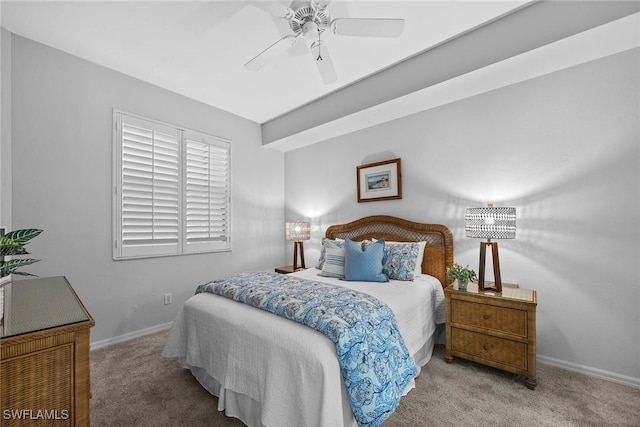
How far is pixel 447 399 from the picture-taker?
1.93m

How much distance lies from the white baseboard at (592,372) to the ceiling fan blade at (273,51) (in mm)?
3344

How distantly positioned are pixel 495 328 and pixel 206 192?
11.3 feet

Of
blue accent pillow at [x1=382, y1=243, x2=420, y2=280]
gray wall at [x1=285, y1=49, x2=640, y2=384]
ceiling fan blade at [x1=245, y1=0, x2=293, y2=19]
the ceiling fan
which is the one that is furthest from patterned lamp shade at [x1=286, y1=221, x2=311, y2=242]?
ceiling fan blade at [x1=245, y1=0, x2=293, y2=19]

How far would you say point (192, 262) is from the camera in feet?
11.5

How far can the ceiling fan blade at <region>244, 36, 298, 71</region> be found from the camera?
1.93 meters

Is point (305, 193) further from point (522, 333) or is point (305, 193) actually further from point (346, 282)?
point (522, 333)

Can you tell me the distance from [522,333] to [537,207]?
1.12m

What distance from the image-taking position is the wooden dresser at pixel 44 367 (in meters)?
0.96

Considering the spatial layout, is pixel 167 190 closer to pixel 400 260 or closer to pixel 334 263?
pixel 334 263

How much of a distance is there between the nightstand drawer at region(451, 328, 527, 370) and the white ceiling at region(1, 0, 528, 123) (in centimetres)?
257

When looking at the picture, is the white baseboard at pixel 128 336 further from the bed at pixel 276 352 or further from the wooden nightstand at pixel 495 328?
the wooden nightstand at pixel 495 328

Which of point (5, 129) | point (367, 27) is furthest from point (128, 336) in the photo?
point (367, 27)

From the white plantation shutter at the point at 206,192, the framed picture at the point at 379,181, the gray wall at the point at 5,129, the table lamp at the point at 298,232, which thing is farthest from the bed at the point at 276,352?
the gray wall at the point at 5,129

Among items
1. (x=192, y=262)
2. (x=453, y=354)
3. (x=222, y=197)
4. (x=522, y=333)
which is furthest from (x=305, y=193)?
(x=522, y=333)
